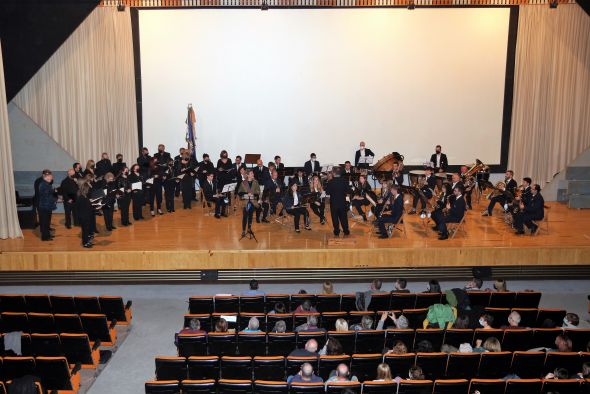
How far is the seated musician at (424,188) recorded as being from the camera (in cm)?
1601

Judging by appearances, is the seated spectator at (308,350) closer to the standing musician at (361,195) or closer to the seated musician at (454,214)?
the seated musician at (454,214)

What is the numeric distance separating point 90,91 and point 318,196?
7.78 m

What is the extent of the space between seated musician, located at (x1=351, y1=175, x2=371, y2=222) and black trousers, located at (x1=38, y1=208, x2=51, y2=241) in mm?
7085

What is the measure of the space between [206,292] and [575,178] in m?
11.9

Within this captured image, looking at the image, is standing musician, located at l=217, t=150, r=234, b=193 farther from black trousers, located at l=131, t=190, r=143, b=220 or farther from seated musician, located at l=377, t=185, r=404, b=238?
seated musician, located at l=377, t=185, r=404, b=238

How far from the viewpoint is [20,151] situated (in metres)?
17.8

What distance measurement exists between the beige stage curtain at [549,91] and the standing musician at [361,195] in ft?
20.2

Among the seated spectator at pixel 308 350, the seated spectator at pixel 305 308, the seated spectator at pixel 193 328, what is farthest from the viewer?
the seated spectator at pixel 305 308

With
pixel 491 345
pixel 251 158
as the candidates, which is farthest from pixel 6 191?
pixel 491 345

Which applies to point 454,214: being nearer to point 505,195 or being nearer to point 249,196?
point 505,195

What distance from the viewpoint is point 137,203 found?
52.6ft

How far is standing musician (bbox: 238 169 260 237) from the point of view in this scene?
1457 centimetres

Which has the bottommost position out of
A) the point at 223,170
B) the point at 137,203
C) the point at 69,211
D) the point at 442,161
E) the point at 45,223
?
the point at 45,223

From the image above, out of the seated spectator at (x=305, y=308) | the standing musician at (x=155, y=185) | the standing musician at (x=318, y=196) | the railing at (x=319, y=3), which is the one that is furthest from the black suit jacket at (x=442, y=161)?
the seated spectator at (x=305, y=308)
